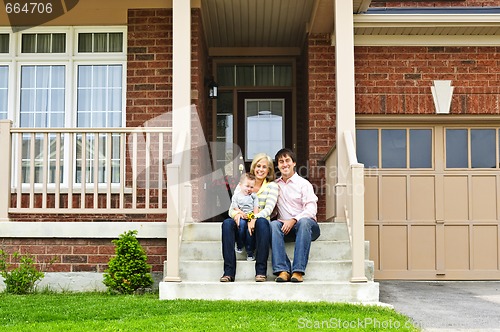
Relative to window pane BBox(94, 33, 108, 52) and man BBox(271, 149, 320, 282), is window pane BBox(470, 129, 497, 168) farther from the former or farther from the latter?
window pane BBox(94, 33, 108, 52)

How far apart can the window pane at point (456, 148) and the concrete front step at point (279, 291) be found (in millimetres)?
3543

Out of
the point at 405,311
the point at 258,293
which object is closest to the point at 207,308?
the point at 258,293

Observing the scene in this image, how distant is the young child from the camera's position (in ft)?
23.1

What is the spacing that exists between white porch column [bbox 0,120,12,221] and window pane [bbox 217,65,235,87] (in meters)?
4.07

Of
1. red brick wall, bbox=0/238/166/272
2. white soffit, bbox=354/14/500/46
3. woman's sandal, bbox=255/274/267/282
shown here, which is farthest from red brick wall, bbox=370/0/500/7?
woman's sandal, bbox=255/274/267/282

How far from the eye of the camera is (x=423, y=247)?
9.58 metres

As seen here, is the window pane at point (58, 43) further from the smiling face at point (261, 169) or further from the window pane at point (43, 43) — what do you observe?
the smiling face at point (261, 169)

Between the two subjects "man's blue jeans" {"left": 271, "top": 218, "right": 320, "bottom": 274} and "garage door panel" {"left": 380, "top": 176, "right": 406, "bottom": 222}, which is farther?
"garage door panel" {"left": 380, "top": 176, "right": 406, "bottom": 222}

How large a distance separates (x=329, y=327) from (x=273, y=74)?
6.62 meters

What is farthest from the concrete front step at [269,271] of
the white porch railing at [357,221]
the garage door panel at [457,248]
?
the garage door panel at [457,248]

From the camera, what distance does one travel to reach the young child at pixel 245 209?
704cm

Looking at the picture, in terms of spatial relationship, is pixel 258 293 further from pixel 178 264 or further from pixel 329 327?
pixel 329 327

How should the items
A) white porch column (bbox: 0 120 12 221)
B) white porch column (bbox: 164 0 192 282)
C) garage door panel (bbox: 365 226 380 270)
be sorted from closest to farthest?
white porch column (bbox: 164 0 192 282)
white porch column (bbox: 0 120 12 221)
garage door panel (bbox: 365 226 380 270)

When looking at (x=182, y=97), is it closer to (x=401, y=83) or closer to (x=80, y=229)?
(x=80, y=229)
